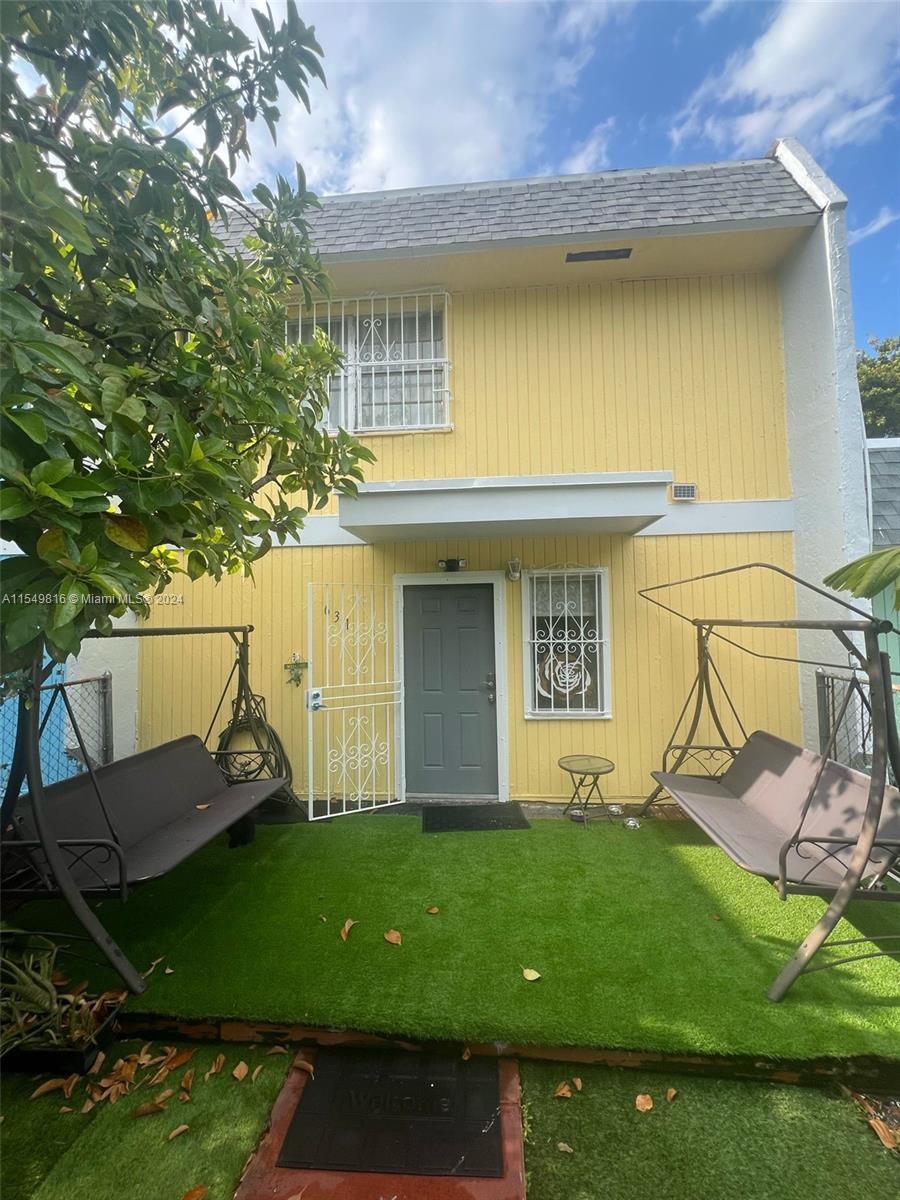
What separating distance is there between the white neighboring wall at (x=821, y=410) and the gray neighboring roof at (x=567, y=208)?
0.98 ft

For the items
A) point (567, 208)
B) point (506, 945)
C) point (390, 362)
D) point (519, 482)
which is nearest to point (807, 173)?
point (567, 208)

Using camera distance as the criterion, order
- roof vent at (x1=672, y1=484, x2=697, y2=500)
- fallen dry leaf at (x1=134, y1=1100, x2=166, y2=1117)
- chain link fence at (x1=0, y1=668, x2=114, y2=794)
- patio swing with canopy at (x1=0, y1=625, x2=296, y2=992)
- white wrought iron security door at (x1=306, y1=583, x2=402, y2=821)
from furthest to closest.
→ 1. white wrought iron security door at (x1=306, y1=583, x2=402, y2=821)
2. roof vent at (x1=672, y1=484, x2=697, y2=500)
3. chain link fence at (x1=0, y1=668, x2=114, y2=794)
4. patio swing with canopy at (x1=0, y1=625, x2=296, y2=992)
5. fallen dry leaf at (x1=134, y1=1100, x2=166, y2=1117)

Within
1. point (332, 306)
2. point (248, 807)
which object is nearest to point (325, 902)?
point (248, 807)

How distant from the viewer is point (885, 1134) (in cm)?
183

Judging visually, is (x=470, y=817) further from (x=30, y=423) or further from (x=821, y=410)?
(x=821, y=410)

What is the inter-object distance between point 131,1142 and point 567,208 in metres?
6.86

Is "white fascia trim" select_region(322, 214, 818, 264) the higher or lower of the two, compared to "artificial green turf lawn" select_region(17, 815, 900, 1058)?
higher

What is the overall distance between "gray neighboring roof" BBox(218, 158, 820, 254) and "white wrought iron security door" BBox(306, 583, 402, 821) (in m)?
3.37

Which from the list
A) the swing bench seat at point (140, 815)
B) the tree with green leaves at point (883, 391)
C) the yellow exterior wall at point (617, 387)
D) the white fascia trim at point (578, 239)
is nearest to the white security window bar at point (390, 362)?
the yellow exterior wall at point (617, 387)

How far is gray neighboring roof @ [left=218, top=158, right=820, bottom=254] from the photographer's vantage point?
184 inches

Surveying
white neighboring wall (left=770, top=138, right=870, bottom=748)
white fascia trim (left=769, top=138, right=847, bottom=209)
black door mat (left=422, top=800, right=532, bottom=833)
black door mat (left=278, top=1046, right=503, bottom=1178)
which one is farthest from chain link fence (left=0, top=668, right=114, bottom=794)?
white fascia trim (left=769, top=138, right=847, bottom=209)

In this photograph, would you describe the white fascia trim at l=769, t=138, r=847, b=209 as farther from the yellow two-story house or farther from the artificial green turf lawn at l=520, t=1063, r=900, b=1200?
the artificial green turf lawn at l=520, t=1063, r=900, b=1200

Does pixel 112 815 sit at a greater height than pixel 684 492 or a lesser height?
lesser

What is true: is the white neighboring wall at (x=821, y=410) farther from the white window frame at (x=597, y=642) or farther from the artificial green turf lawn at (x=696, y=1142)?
the artificial green turf lawn at (x=696, y=1142)
